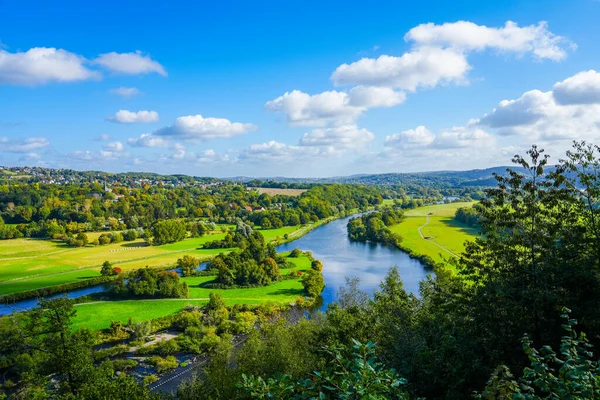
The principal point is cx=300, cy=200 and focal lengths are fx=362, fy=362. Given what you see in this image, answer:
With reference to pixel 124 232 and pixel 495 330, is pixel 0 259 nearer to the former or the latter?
pixel 124 232

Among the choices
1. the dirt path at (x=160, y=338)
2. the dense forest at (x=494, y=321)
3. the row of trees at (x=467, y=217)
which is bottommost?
the dirt path at (x=160, y=338)

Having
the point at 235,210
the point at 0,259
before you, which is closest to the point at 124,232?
the point at 0,259

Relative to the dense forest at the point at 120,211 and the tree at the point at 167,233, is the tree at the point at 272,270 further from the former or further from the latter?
the dense forest at the point at 120,211

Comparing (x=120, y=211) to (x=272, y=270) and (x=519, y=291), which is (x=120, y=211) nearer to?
(x=272, y=270)

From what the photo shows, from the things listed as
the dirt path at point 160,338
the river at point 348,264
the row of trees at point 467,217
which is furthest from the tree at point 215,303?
the row of trees at point 467,217

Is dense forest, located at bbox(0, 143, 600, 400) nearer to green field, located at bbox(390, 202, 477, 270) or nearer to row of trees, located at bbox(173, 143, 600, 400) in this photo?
row of trees, located at bbox(173, 143, 600, 400)

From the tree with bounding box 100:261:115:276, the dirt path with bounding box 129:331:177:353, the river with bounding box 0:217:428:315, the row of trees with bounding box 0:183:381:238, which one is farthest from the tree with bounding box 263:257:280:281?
the row of trees with bounding box 0:183:381:238

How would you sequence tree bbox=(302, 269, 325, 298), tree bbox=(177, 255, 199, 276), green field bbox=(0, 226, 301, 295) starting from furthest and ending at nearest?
tree bbox=(177, 255, 199, 276) → green field bbox=(0, 226, 301, 295) → tree bbox=(302, 269, 325, 298)
